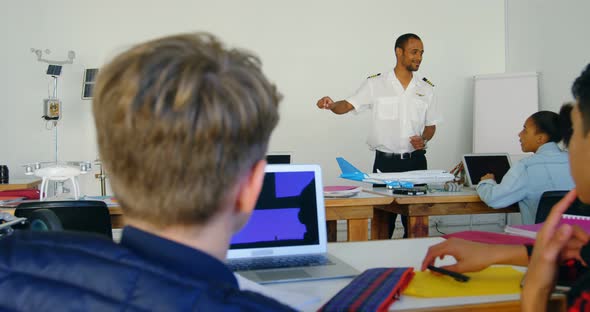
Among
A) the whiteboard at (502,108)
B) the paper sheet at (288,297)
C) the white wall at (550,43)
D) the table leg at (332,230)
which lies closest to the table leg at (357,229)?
the table leg at (332,230)

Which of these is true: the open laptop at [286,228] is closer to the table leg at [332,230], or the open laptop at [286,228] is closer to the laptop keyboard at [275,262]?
the laptop keyboard at [275,262]

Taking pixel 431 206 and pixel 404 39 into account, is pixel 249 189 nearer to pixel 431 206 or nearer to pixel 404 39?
pixel 431 206

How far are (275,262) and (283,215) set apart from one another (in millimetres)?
146

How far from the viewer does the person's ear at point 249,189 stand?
70cm

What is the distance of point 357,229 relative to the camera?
10.0 feet

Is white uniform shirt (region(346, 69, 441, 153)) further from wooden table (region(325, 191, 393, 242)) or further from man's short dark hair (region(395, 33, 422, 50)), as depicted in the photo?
wooden table (region(325, 191, 393, 242))

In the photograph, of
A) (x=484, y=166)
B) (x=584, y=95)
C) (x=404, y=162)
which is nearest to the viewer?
(x=584, y=95)

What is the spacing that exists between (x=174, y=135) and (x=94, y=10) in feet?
18.3

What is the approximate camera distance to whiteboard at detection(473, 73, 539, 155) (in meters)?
6.11

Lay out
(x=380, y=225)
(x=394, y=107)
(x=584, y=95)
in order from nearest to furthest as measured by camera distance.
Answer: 1. (x=584, y=95)
2. (x=380, y=225)
3. (x=394, y=107)

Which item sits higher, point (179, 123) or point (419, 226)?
point (179, 123)

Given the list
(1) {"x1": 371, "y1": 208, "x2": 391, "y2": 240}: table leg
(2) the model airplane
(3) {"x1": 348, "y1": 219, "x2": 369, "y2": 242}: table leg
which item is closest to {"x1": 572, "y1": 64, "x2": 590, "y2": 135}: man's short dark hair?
(3) {"x1": 348, "y1": 219, "x2": 369, "y2": 242}: table leg

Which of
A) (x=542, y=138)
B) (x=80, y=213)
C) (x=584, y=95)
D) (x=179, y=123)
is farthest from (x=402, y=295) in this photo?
(x=542, y=138)

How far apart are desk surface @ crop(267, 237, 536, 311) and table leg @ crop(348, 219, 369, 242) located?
3.59 feet
